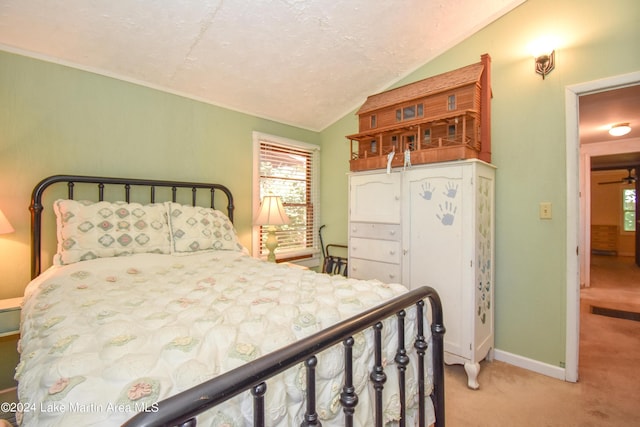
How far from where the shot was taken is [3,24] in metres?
1.81

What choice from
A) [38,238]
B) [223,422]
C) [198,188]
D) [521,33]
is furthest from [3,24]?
[521,33]

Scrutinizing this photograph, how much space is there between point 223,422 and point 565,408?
6.94 ft

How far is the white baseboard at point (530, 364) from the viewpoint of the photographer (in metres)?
2.14

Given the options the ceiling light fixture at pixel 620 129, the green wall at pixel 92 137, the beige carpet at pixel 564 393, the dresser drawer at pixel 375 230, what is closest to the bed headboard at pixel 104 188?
the green wall at pixel 92 137

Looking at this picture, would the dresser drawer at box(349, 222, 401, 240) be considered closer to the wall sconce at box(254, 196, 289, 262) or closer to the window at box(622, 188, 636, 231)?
the wall sconce at box(254, 196, 289, 262)

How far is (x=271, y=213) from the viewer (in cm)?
294

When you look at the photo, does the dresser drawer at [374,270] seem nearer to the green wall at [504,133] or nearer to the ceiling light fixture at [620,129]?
the green wall at [504,133]

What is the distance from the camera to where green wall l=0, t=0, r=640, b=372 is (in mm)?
1990

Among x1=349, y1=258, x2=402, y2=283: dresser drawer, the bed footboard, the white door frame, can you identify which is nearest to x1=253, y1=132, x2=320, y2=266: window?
x1=349, y1=258, x2=402, y2=283: dresser drawer

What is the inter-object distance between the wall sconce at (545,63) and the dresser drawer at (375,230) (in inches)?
59.6

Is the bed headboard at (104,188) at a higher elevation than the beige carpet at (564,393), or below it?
higher

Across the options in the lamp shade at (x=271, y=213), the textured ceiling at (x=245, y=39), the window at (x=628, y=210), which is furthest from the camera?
the window at (x=628, y=210)

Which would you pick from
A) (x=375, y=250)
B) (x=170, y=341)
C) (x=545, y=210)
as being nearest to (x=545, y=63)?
(x=545, y=210)

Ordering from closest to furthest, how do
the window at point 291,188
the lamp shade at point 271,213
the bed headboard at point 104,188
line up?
the bed headboard at point 104,188 → the lamp shade at point 271,213 → the window at point 291,188
